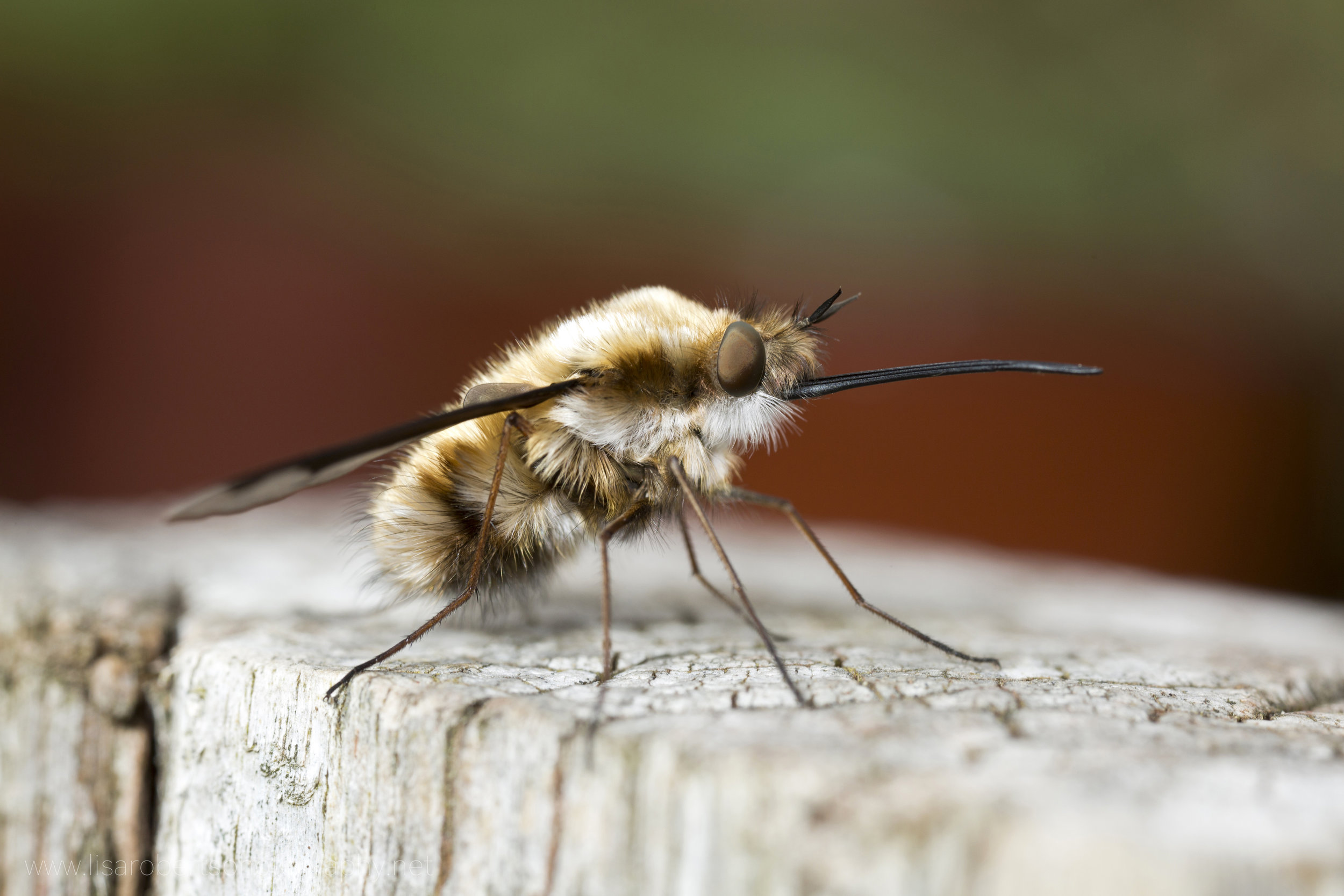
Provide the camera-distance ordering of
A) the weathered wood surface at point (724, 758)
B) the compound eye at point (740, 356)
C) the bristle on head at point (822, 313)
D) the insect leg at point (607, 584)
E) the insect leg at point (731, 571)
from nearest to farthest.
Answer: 1. the weathered wood surface at point (724, 758)
2. the insect leg at point (731, 571)
3. the insect leg at point (607, 584)
4. the compound eye at point (740, 356)
5. the bristle on head at point (822, 313)

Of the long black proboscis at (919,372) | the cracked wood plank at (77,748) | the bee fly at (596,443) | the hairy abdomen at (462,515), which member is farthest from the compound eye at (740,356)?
the cracked wood plank at (77,748)

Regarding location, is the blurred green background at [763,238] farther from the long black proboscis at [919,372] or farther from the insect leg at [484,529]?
the insect leg at [484,529]

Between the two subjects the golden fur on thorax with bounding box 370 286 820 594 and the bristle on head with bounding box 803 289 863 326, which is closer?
the golden fur on thorax with bounding box 370 286 820 594

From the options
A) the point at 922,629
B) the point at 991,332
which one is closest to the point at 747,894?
the point at 922,629

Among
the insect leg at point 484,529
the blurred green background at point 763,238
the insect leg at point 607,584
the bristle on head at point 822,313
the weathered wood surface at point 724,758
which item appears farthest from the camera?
the blurred green background at point 763,238

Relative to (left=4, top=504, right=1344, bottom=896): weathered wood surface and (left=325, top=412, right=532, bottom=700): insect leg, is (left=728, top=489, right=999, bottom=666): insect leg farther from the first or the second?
(left=325, top=412, right=532, bottom=700): insect leg

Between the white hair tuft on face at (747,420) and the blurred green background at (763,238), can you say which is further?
the blurred green background at (763,238)

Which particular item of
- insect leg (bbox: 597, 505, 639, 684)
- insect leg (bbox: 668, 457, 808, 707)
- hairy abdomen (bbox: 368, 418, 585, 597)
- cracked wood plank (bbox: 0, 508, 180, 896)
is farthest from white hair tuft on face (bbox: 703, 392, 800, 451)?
cracked wood plank (bbox: 0, 508, 180, 896)
